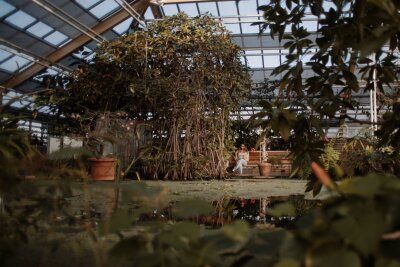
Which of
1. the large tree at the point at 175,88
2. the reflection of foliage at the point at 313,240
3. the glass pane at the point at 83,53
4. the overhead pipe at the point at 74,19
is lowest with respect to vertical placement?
the reflection of foliage at the point at 313,240

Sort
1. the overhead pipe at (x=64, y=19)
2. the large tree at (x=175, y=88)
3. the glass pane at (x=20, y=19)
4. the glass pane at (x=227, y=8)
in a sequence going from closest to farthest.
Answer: the large tree at (x=175, y=88), the overhead pipe at (x=64, y=19), the glass pane at (x=20, y=19), the glass pane at (x=227, y=8)

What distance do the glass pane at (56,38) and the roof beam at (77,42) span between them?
298 mm

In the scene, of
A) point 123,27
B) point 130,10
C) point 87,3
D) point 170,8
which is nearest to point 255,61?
point 170,8

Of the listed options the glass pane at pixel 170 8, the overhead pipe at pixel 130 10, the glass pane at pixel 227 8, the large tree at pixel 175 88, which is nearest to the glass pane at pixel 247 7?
the glass pane at pixel 227 8

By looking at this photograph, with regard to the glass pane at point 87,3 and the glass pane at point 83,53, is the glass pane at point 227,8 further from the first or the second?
the glass pane at point 83,53

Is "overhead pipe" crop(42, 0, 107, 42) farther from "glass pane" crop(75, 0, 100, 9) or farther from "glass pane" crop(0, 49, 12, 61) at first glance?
"glass pane" crop(0, 49, 12, 61)

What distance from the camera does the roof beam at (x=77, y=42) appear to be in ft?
39.5

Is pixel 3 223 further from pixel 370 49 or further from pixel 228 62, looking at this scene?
pixel 228 62

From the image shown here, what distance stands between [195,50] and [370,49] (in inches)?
322

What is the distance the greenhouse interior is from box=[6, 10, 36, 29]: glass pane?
0.05 meters

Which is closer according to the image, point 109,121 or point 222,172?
point 109,121

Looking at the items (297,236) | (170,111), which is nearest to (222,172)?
(170,111)

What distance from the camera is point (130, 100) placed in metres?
8.92

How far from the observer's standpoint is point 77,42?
41.1 feet
